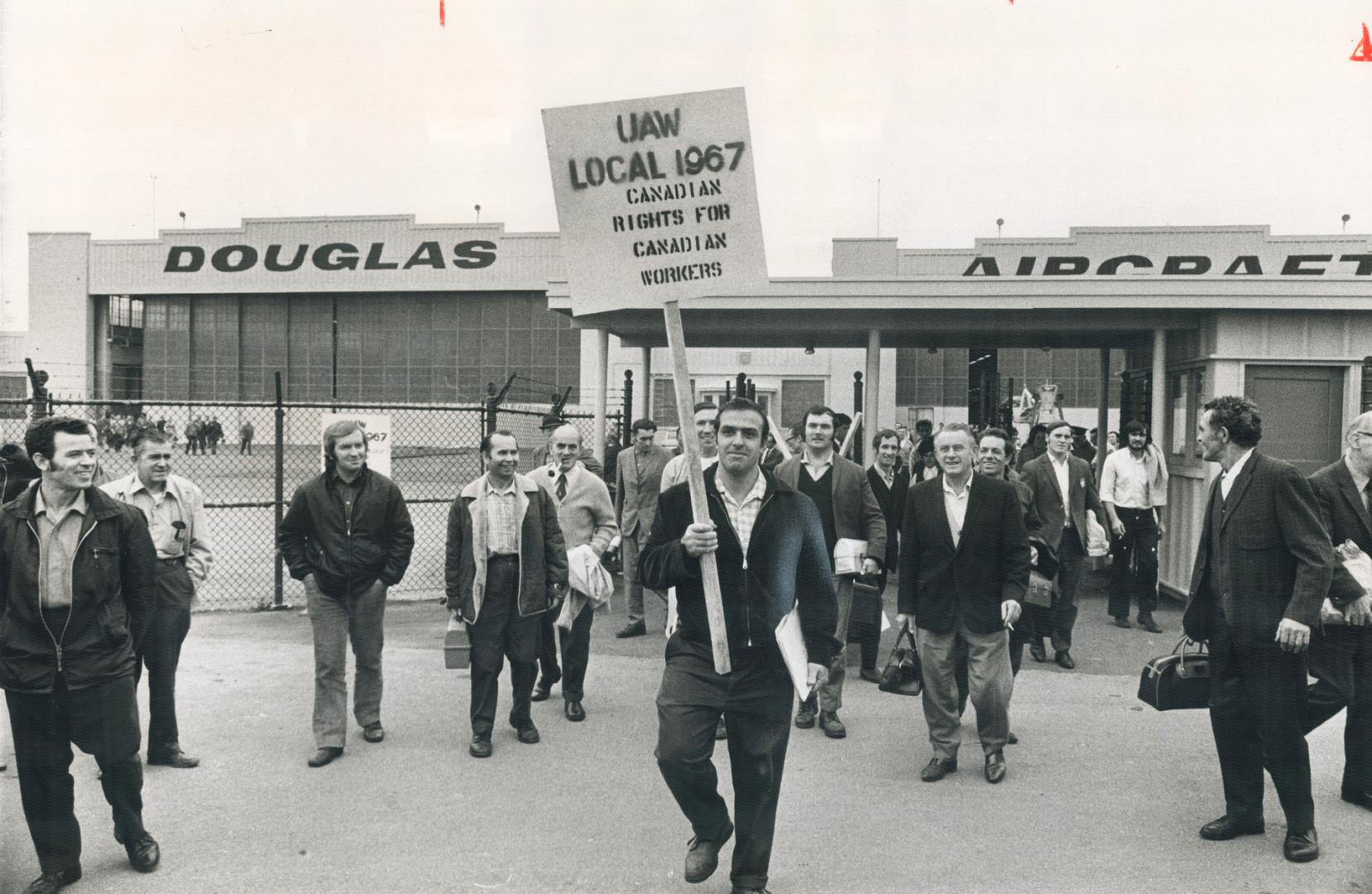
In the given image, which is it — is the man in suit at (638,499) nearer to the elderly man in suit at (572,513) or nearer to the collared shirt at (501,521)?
the elderly man in suit at (572,513)

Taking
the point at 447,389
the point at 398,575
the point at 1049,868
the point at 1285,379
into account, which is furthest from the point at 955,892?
the point at 447,389

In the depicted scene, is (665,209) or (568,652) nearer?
(665,209)

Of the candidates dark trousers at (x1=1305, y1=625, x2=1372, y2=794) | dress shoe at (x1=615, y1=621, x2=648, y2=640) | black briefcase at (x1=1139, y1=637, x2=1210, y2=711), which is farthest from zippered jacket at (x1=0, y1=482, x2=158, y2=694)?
dark trousers at (x1=1305, y1=625, x2=1372, y2=794)

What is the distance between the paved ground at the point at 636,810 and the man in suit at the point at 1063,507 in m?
1.04

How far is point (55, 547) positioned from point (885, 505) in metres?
5.19

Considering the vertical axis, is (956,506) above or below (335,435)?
below

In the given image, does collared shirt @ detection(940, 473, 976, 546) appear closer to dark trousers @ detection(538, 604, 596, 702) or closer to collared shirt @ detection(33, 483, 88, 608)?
dark trousers @ detection(538, 604, 596, 702)

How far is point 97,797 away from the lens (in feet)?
16.0

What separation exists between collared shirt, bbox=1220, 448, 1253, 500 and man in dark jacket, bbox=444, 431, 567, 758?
3.54m

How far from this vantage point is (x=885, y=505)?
732cm

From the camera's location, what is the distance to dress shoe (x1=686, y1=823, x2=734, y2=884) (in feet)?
12.8

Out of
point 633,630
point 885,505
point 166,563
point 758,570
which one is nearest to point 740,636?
point 758,570

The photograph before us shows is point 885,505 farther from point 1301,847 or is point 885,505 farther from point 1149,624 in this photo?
point 1301,847

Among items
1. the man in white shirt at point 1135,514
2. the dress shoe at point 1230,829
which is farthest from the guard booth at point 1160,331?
the dress shoe at point 1230,829
